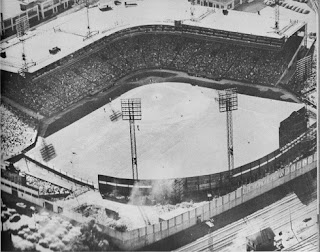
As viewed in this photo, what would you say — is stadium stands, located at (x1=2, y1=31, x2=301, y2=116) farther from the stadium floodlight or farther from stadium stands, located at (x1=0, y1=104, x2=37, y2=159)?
the stadium floodlight

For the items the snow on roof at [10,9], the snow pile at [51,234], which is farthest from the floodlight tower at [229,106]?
the snow on roof at [10,9]

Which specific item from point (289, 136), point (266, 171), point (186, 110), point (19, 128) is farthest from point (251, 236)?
point (19, 128)

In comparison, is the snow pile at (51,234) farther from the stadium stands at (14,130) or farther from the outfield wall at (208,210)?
the stadium stands at (14,130)

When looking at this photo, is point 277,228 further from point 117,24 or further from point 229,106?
point 117,24

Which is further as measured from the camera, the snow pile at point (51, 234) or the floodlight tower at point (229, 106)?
the floodlight tower at point (229, 106)

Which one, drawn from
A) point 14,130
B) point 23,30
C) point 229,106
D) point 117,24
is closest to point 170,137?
point 229,106
